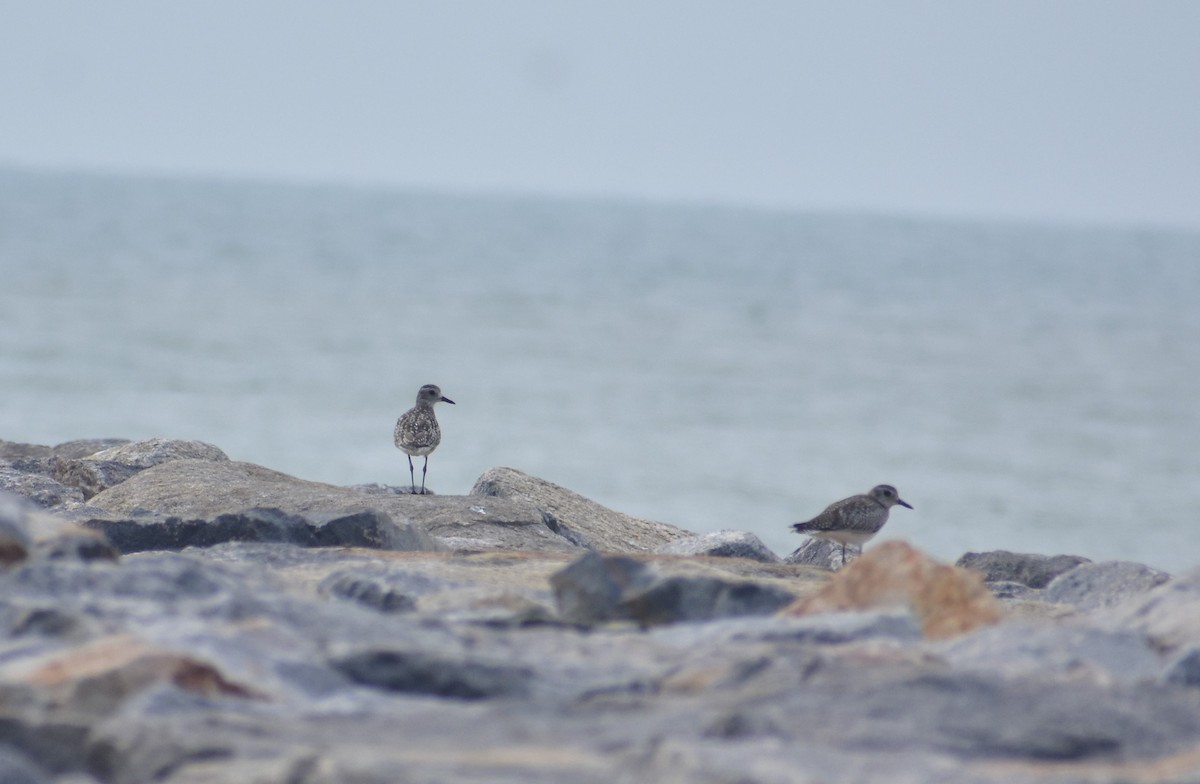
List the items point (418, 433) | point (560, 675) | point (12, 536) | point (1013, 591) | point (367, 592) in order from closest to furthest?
point (560, 675) → point (12, 536) → point (367, 592) → point (1013, 591) → point (418, 433)

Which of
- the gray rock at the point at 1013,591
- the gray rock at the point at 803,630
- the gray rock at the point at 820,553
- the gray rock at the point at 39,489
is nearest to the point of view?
the gray rock at the point at 803,630

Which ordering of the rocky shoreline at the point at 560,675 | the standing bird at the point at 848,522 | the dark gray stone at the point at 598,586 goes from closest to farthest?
the rocky shoreline at the point at 560,675, the dark gray stone at the point at 598,586, the standing bird at the point at 848,522

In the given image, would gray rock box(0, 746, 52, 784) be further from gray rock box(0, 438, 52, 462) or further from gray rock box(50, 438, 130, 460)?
gray rock box(0, 438, 52, 462)

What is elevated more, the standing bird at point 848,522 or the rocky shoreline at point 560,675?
the standing bird at point 848,522

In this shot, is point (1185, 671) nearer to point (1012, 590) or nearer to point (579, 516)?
point (1012, 590)

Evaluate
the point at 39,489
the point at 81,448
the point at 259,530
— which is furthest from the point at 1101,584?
the point at 81,448

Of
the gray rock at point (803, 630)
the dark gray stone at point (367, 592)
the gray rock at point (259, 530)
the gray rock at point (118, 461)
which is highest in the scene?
the gray rock at point (118, 461)

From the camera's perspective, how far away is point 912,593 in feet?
15.5

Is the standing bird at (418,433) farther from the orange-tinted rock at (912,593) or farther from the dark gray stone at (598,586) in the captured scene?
the orange-tinted rock at (912,593)

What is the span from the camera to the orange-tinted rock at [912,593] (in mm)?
4680

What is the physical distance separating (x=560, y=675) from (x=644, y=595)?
81cm

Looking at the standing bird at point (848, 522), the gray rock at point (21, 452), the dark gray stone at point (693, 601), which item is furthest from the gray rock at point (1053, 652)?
the gray rock at point (21, 452)

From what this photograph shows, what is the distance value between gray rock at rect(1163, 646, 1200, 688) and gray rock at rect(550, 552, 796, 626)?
4.05 feet

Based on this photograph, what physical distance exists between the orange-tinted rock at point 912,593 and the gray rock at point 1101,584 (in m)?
1.79
